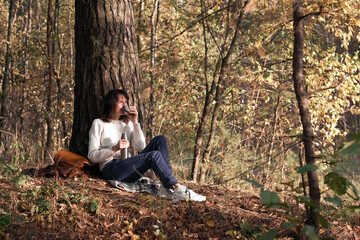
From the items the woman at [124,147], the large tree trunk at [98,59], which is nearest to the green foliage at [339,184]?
the woman at [124,147]

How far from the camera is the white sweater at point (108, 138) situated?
4.11 meters

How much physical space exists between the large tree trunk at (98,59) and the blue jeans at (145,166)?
68 cm

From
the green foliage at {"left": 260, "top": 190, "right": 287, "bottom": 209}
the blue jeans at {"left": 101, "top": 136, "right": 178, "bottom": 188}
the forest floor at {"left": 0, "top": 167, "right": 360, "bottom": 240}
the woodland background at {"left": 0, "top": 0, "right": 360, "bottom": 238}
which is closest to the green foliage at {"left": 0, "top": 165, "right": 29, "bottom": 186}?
the forest floor at {"left": 0, "top": 167, "right": 360, "bottom": 240}

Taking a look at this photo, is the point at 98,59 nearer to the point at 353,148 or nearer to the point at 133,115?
the point at 133,115

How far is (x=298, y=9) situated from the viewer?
308 cm

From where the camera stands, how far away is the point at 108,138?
4.30 meters

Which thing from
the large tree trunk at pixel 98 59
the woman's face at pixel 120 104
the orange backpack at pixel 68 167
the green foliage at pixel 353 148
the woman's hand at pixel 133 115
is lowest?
the orange backpack at pixel 68 167

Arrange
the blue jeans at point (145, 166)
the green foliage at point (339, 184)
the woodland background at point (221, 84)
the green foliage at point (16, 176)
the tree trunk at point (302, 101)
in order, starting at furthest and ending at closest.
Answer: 1. the woodland background at point (221, 84)
2. the blue jeans at point (145, 166)
3. the green foliage at point (16, 176)
4. the tree trunk at point (302, 101)
5. the green foliage at point (339, 184)

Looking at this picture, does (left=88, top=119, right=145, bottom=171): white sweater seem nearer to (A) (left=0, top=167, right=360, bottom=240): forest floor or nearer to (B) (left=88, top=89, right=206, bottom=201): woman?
(B) (left=88, top=89, right=206, bottom=201): woman

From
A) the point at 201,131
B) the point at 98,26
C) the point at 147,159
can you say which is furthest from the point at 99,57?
the point at 201,131

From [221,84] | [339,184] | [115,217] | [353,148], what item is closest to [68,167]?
[115,217]

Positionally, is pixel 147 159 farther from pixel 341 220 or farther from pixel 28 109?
pixel 28 109

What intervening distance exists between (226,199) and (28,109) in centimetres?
603

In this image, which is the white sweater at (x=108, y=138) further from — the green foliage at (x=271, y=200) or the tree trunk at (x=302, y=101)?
the green foliage at (x=271, y=200)
